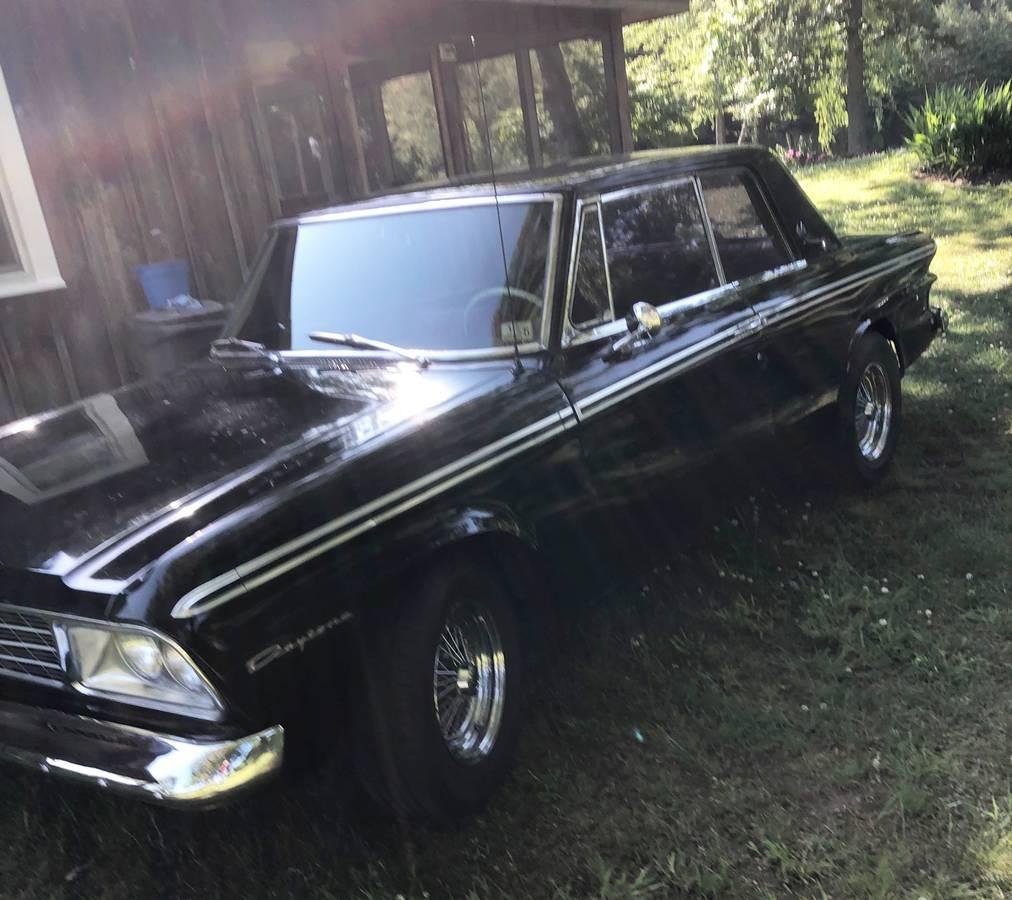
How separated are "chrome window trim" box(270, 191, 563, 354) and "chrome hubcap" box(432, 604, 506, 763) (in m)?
0.85

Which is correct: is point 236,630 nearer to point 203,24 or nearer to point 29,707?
point 29,707

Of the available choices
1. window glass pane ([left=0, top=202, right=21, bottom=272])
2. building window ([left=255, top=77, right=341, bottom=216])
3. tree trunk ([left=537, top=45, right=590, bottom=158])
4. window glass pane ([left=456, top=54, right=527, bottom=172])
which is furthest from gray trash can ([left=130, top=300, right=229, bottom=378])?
tree trunk ([left=537, top=45, right=590, bottom=158])

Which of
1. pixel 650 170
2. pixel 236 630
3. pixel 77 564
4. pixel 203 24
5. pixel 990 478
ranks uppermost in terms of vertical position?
pixel 203 24

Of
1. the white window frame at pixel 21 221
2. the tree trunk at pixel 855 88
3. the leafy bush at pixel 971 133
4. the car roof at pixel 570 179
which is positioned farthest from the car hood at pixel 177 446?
the tree trunk at pixel 855 88

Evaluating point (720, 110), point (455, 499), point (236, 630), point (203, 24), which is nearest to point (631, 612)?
point (455, 499)

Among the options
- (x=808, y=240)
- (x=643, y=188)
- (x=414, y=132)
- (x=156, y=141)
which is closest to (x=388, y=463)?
(x=643, y=188)

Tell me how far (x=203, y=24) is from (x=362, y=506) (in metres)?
5.00

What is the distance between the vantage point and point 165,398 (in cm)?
332

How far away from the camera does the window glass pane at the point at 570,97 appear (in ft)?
32.4

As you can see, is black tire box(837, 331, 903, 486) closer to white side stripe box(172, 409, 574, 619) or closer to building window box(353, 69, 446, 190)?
white side stripe box(172, 409, 574, 619)

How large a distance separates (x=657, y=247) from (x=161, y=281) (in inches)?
134

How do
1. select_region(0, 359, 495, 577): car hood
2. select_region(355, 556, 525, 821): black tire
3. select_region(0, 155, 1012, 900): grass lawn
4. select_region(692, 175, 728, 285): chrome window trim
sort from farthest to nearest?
1. select_region(692, 175, 728, 285): chrome window trim
2. select_region(0, 155, 1012, 900): grass lawn
3. select_region(355, 556, 525, 821): black tire
4. select_region(0, 359, 495, 577): car hood

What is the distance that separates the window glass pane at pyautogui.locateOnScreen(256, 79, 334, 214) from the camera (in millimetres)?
7574

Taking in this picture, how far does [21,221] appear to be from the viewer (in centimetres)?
541
